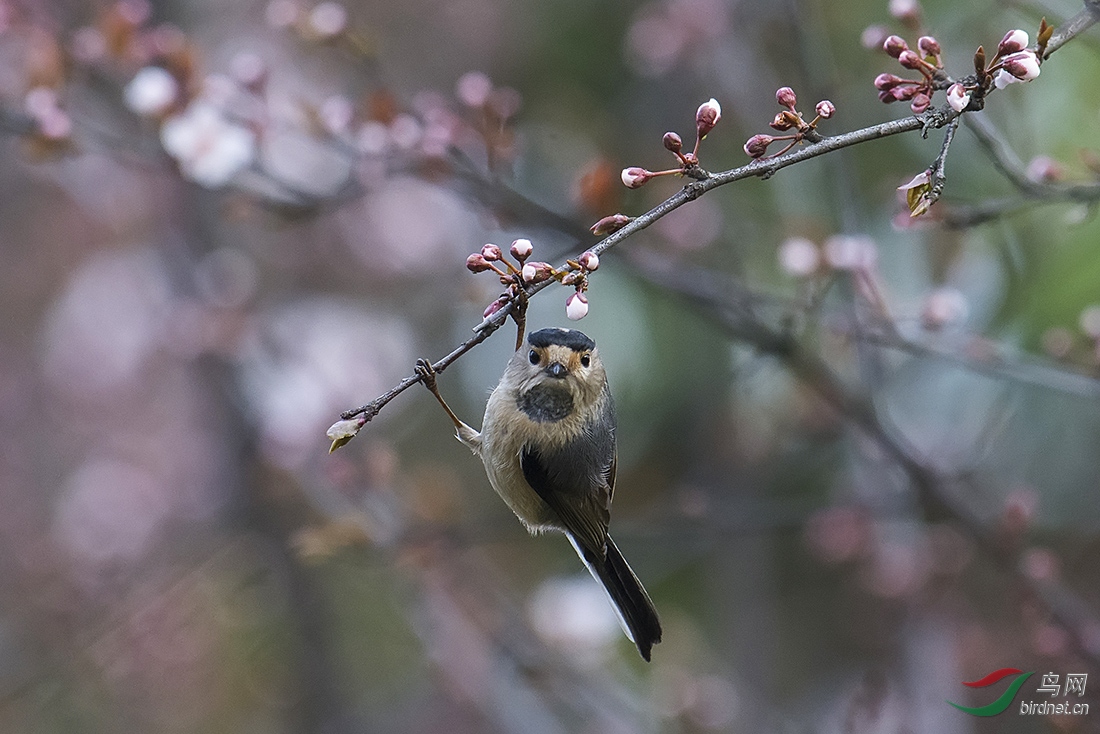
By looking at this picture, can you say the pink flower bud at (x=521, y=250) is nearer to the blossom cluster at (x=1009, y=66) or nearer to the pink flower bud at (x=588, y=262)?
the pink flower bud at (x=588, y=262)

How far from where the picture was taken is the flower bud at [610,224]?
1537 millimetres

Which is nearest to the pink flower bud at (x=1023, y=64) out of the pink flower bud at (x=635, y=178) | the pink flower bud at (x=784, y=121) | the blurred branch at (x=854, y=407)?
the pink flower bud at (x=784, y=121)

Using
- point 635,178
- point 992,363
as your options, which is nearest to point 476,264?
point 635,178

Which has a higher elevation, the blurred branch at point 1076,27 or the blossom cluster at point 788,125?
the blurred branch at point 1076,27

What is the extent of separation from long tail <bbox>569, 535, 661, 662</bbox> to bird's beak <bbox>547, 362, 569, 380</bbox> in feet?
1.81

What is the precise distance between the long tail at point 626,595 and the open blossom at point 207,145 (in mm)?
1485

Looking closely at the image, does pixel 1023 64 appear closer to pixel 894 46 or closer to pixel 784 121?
pixel 894 46

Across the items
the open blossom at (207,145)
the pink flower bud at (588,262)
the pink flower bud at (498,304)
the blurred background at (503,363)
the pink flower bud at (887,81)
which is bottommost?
the blurred background at (503,363)

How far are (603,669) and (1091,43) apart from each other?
3.03 metres

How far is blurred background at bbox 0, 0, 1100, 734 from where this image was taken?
3014 mm

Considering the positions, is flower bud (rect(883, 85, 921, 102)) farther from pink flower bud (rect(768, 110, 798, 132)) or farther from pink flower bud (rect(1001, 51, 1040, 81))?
pink flower bud (rect(768, 110, 798, 132))

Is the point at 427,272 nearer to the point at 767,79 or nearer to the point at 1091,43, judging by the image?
the point at 767,79

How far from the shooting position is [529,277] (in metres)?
1.55

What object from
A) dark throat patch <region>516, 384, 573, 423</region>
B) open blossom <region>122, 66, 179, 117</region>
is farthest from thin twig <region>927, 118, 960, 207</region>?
open blossom <region>122, 66, 179, 117</region>
